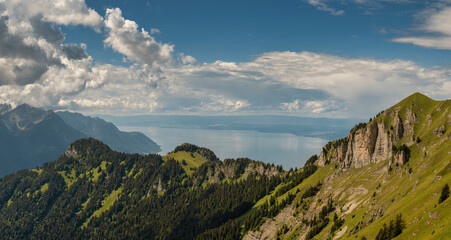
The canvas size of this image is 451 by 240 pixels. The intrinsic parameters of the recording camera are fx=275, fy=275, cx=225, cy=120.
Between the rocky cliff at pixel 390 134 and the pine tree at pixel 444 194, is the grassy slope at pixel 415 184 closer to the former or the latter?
the rocky cliff at pixel 390 134

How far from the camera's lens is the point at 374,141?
5709 inches

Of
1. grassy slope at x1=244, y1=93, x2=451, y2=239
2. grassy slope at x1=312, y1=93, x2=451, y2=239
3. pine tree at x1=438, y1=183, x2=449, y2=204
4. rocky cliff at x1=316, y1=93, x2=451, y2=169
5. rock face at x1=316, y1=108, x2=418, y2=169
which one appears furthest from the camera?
rock face at x1=316, y1=108, x2=418, y2=169

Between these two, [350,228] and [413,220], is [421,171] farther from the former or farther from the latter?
[413,220]

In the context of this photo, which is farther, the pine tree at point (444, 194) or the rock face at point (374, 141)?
the rock face at point (374, 141)

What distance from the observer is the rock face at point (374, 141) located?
5276 inches

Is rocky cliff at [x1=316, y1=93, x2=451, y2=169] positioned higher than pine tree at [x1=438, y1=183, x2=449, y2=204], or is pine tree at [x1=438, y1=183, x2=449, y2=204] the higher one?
rocky cliff at [x1=316, y1=93, x2=451, y2=169]

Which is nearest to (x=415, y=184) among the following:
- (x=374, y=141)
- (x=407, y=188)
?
(x=407, y=188)

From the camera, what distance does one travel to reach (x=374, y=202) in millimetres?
104938

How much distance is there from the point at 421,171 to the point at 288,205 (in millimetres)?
79500

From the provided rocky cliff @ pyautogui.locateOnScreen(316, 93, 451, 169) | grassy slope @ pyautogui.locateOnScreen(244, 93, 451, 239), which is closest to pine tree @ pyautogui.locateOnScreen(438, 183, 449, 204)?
grassy slope @ pyautogui.locateOnScreen(244, 93, 451, 239)

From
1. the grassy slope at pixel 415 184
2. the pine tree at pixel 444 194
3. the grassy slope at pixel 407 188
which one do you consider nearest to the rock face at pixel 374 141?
the grassy slope at pixel 407 188

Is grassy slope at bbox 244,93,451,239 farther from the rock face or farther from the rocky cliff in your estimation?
the rock face

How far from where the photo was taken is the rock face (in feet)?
440

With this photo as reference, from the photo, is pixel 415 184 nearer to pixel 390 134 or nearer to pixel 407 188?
pixel 407 188
